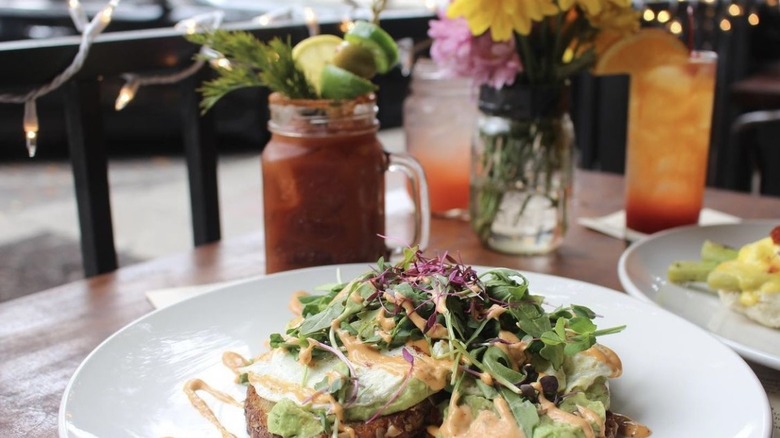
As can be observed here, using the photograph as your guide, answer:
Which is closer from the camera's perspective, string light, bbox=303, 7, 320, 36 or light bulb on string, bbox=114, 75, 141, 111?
light bulb on string, bbox=114, 75, 141, 111

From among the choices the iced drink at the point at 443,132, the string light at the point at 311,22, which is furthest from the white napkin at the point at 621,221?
the string light at the point at 311,22

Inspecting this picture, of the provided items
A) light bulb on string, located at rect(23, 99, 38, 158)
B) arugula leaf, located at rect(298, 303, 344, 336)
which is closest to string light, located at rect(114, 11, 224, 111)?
light bulb on string, located at rect(23, 99, 38, 158)

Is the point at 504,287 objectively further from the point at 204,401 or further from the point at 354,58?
the point at 354,58

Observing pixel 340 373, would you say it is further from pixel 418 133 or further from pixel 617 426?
pixel 418 133

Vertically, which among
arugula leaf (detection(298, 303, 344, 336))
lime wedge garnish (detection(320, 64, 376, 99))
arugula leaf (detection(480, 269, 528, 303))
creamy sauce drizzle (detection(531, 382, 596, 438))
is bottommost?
creamy sauce drizzle (detection(531, 382, 596, 438))

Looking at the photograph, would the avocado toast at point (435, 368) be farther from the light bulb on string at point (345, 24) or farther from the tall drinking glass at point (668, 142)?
the light bulb on string at point (345, 24)

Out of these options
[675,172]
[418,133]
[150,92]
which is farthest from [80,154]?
[150,92]

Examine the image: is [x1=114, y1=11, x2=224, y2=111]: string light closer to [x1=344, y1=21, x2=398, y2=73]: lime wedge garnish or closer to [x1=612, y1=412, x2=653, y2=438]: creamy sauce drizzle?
[x1=344, y1=21, x2=398, y2=73]: lime wedge garnish
